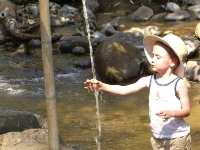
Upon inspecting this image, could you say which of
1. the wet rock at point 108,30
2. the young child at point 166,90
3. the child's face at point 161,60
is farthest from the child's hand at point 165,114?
A: the wet rock at point 108,30

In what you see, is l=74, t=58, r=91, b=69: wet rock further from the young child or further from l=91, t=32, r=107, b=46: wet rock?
the young child

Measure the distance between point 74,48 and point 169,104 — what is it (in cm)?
578

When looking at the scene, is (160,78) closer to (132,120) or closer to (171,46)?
(171,46)

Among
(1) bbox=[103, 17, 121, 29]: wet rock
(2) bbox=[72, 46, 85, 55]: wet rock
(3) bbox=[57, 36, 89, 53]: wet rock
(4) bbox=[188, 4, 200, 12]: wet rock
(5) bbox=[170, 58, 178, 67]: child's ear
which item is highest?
(4) bbox=[188, 4, 200, 12]: wet rock

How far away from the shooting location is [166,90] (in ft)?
9.48

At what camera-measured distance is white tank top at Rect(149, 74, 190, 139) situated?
287cm

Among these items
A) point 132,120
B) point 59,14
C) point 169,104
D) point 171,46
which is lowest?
point 132,120

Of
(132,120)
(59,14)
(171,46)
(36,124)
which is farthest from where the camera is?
(59,14)

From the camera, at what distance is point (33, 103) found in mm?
6336

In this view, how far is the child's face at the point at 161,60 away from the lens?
2.88 meters

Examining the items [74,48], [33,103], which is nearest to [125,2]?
[74,48]

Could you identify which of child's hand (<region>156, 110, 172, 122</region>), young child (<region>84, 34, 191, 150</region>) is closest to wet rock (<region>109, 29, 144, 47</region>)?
young child (<region>84, 34, 191, 150</region>)

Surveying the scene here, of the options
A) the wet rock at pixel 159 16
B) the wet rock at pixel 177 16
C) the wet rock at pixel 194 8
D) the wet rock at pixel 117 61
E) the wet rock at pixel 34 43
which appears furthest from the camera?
the wet rock at pixel 194 8

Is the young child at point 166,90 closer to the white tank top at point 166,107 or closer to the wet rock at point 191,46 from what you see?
the white tank top at point 166,107
